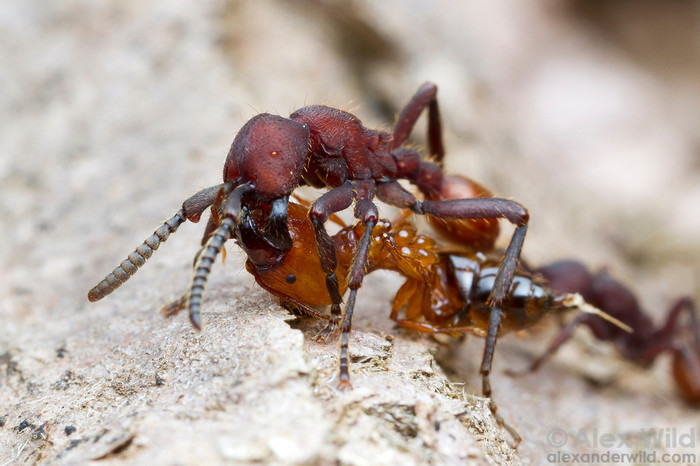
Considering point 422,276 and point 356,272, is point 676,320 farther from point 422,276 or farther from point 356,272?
point 356,272

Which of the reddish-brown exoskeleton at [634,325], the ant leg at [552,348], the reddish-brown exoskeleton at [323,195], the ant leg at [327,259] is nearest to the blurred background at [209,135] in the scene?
the reddish-brown exoskeleton at [634,325]

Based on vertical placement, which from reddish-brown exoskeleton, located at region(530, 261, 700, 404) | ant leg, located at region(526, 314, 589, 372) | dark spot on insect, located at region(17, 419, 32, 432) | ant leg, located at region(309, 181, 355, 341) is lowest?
dark spot on insect, located at region(17, 419, 32, 432)

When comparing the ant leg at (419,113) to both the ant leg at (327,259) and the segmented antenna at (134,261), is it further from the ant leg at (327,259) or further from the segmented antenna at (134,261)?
the segmented antenna at (134,261)

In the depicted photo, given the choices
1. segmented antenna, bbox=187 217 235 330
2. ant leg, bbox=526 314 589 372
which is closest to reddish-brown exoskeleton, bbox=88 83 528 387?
segmented antenna, bbox=187 217 235 330

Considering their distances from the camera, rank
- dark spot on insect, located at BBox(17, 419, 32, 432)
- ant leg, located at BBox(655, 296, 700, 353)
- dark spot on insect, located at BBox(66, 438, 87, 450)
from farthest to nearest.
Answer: ant leg, located at BBox(655, 296, 700, 353), dark spot on insect, located at BBox(17, 419, 32, 432), dark spot on insect, located at BBox(66, 438, 87, 450)

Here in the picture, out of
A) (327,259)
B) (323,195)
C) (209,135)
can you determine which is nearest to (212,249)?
(327,259)

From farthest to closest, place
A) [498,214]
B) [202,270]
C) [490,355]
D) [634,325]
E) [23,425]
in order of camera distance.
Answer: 1. [634,325]
2. [498,214]
3. [490,355]
4. [23,425]
5. [202,270]

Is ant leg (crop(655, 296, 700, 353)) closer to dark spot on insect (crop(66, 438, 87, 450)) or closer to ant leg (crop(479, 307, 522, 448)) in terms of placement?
ant leg (crop(479, 307, 522, 448))
